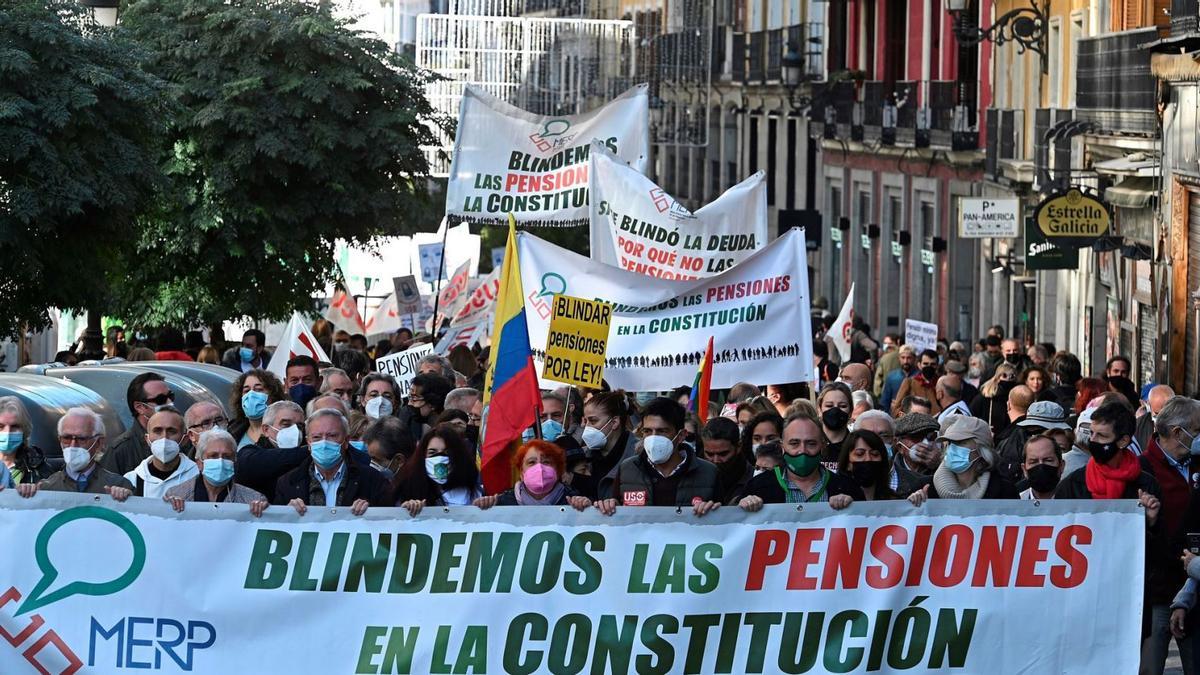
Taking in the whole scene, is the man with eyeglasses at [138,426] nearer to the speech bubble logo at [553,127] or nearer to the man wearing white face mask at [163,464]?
the man wearing white face mask at [163,464]

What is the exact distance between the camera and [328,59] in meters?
26.7

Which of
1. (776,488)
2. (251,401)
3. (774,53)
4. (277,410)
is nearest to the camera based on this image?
(776,488)

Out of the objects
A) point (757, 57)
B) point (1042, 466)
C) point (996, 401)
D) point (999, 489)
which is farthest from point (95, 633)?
point (757, 57)

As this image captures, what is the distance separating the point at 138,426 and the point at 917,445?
12.0ft

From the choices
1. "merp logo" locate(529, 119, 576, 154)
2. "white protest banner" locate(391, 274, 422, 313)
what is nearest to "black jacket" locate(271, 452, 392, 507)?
"merp logo" locate(529, 119, 576, 154)

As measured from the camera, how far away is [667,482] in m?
10.0

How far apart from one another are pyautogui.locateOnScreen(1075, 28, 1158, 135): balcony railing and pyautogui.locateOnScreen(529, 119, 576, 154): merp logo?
6.91m

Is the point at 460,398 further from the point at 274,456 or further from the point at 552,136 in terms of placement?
the point at 552,136

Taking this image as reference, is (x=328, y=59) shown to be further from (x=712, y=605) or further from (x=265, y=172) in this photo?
(x=712, y=605)

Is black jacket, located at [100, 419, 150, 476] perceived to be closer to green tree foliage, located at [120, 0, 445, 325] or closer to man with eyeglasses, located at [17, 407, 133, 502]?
man with eyeglasses, located at [17, 407, 133, 502]

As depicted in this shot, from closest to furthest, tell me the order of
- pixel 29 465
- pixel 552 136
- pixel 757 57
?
pixel 29 465 → pixel 552 136 → pixel 757 57

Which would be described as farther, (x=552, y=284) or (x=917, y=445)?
(x=552, y=284)

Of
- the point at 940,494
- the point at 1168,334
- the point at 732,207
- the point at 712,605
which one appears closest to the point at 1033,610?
the point at 712,605

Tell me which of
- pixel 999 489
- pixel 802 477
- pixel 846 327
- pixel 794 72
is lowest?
pixel 846 327
